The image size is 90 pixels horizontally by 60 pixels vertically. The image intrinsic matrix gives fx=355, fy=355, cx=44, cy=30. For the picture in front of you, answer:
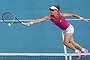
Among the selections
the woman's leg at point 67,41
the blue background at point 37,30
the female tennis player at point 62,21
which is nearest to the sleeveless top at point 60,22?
the female tennis player at point 62,21

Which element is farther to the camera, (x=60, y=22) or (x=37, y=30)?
(x=37, y=30)

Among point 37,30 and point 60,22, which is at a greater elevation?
point 60,22

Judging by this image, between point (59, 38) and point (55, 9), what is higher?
point (55, 9)

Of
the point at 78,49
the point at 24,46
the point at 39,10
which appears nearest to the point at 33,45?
the point at 24,46

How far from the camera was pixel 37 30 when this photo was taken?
12.9m

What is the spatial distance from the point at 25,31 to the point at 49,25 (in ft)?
3.24

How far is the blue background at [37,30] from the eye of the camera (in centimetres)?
1175

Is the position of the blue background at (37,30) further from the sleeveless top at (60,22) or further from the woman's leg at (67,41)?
the sleeveless top at (60,22)

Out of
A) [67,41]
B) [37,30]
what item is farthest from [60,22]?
[37,30]

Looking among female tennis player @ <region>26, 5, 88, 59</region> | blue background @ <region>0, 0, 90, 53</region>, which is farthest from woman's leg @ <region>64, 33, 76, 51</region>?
blue background @ <region>0, 0, 90, 53</region>

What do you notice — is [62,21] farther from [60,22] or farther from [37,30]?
A: [37,30]

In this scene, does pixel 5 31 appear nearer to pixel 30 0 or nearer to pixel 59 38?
pixel 59 38

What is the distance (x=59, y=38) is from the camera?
40.3 feet

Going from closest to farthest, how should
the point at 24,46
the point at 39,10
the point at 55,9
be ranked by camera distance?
the point at 55,9
the point at 24,46
the point at 39,10
